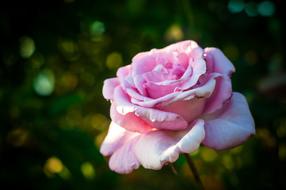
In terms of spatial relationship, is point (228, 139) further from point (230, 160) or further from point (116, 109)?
point (230, 160)

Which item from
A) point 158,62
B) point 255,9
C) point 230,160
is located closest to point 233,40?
point 255,9

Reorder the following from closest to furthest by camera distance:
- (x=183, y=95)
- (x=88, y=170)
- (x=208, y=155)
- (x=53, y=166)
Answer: (x=183, y=95), (x=88, y=170), (x=53, y=166), (x=208, y=155)

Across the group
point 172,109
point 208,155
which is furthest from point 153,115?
point 208,155

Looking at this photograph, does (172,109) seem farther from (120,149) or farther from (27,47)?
(27,47)

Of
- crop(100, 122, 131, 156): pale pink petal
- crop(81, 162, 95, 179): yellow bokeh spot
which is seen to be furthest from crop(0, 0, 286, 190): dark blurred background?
crop(100, 122, 131, 156): pale pink petal

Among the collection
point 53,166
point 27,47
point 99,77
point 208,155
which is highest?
point 27,47

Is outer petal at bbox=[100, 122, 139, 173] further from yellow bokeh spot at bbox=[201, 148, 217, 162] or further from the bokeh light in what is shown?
yellow bokeh spot at bbox=[201, 148, 217, 162]
